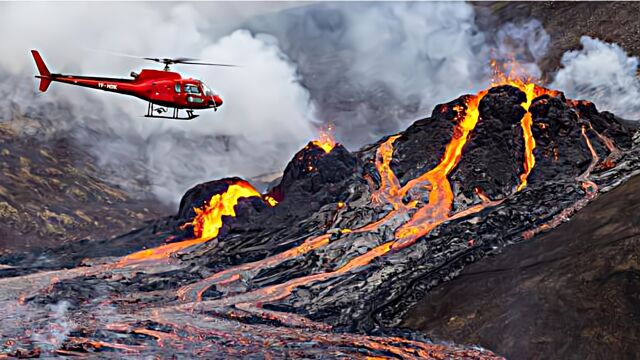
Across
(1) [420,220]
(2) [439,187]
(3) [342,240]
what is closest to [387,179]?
(2) [439,187]

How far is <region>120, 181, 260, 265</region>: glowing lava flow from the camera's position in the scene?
7981cm

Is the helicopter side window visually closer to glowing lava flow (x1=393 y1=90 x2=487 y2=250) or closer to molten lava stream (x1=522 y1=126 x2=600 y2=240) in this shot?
glowing lava flow (x1=393 y1=90 x2=487 y2=250)

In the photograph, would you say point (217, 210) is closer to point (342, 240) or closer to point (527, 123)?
point (342, 240)

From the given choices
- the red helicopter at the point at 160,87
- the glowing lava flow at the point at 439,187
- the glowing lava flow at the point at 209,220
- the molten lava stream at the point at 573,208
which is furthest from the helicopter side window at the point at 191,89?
the molten lava stream at the point at 573,208

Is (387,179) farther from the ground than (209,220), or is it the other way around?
(387,179)

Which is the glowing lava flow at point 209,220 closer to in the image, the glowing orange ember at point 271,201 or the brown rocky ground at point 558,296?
the glowing orange ember at point 271,201

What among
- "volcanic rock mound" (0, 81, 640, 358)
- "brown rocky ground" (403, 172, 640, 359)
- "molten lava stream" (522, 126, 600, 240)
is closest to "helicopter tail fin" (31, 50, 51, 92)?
"volcanic rock mound" (0, 81, 640, 358)

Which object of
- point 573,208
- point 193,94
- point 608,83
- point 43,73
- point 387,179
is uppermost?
point 608,83

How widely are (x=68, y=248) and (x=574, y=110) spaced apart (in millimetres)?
68500

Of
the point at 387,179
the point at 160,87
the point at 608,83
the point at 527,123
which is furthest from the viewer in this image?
the point at 608,83

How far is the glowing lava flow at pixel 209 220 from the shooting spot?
79812 millimetres

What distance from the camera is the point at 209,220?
8431 cm

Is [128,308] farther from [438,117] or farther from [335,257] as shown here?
[438,117]

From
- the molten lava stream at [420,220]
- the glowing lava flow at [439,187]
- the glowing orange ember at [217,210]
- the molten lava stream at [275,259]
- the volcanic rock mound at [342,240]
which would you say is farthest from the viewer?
the glowing orange ember at [217,210]
